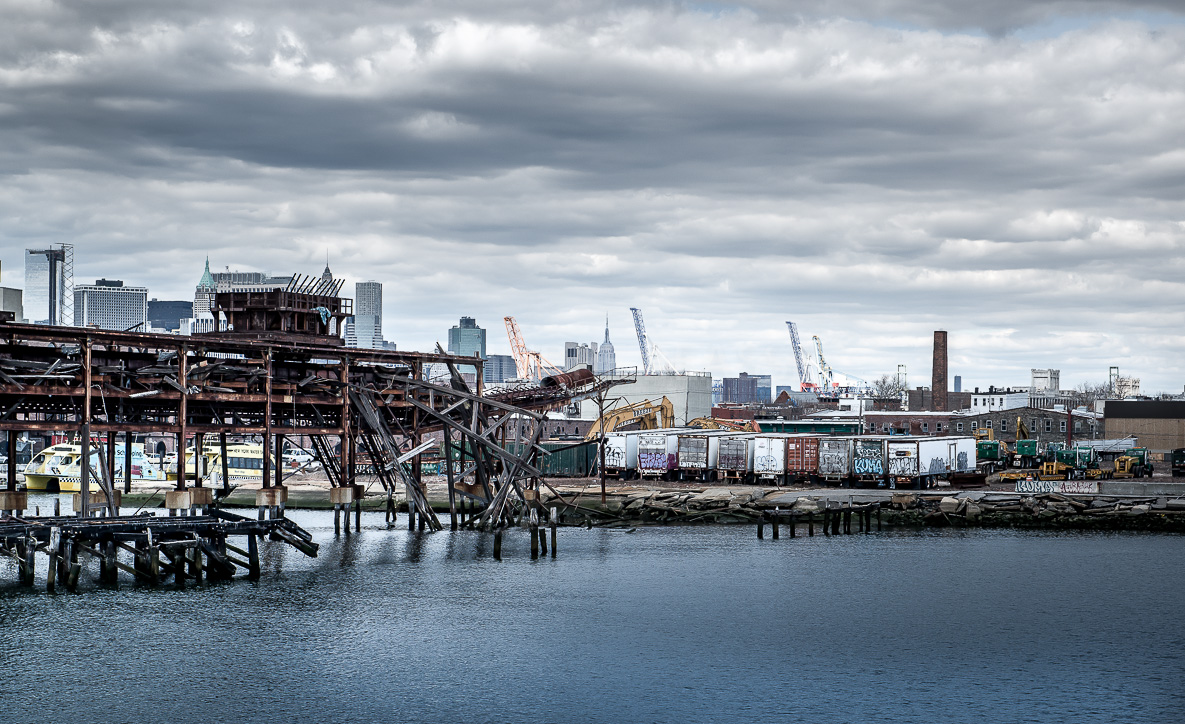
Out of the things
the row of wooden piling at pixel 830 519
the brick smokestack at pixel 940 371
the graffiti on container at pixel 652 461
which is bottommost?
the row of wooden piling at pixel 830 519

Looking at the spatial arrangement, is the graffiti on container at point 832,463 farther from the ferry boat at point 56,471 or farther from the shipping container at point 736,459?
the ferry boat at point 56,471

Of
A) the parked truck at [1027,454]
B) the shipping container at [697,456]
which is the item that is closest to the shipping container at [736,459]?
the shipping container at [697,456]

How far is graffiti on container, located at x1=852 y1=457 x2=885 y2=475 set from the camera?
304 ft

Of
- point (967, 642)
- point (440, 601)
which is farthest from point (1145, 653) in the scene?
point (440, 601)

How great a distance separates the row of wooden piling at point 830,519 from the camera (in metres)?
71.5

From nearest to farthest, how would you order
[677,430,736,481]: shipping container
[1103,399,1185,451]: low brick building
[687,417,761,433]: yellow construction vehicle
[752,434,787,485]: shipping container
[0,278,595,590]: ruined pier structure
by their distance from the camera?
[0,278,595,590]: ruined pier structure < [752,434,787,485]: shipping container < [677,430,736,481]: shipping container < [1103,399,1185,451]: low brick building < [687,417,761,433]: yellow construction vehicle

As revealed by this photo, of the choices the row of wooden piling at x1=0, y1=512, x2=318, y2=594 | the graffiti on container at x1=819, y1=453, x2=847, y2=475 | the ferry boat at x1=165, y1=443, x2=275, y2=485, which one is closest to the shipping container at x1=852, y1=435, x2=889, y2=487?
the graffiti on container at x1=819, y1=453, x2=847, y2=475

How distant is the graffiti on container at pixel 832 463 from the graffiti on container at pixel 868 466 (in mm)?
952

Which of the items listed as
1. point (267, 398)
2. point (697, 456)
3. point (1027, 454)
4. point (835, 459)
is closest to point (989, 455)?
point (1027, 454)

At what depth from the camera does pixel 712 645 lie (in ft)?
141

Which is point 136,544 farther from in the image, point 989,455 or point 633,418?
point 989,455

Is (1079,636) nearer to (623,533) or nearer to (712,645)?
(712,645)

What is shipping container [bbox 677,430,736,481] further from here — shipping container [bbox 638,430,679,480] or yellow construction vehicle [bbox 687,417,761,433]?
yellow construction vehicle [bbox 687,417,761,433]

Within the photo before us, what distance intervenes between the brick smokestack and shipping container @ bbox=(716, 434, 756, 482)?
246 ft
